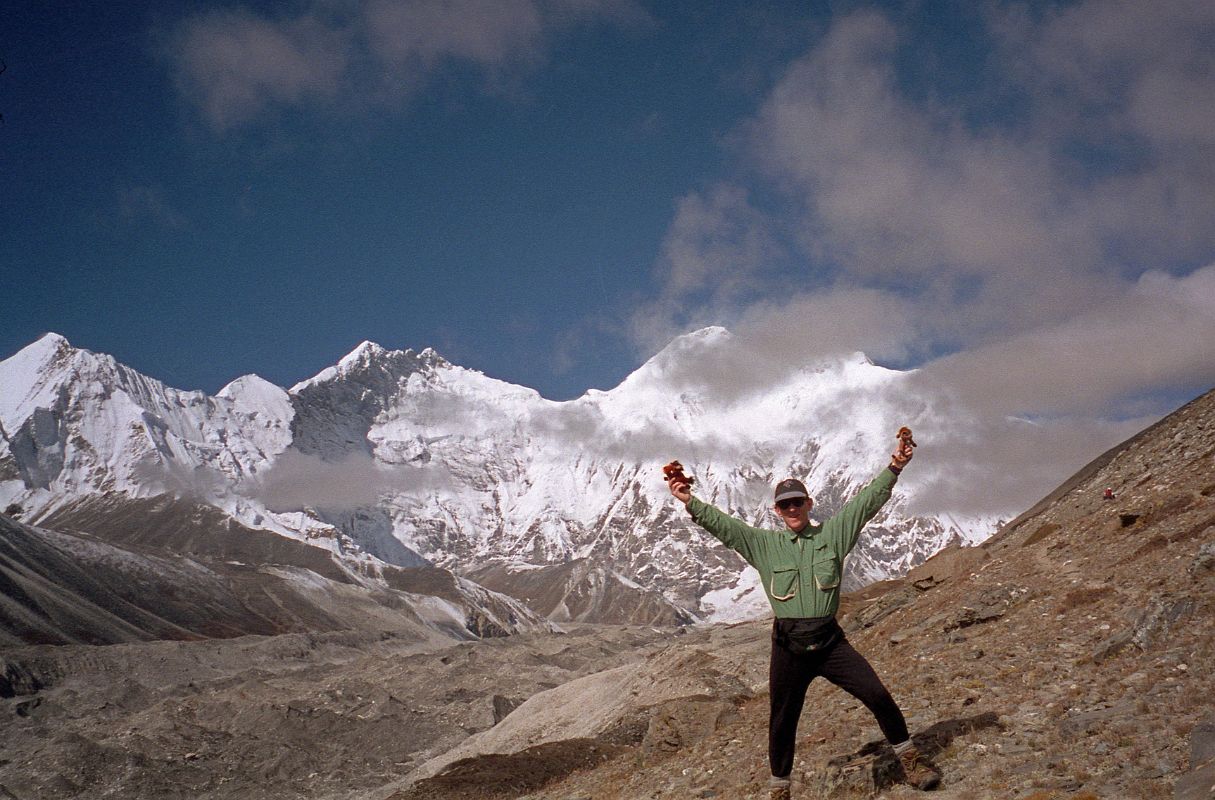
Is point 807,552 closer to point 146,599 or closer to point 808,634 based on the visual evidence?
point 808,634

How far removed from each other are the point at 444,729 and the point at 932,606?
5448 cm

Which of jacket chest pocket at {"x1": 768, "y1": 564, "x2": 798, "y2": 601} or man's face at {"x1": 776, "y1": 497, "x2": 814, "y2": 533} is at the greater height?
man's face at {"x1": 776, "y1": 497, "x2": 814, "y2": 533}

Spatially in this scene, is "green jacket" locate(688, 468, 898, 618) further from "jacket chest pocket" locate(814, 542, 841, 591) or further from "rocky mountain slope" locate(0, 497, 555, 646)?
"rocky mountain slope" locate(0, 497, 555, 646)

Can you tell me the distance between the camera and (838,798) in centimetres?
791

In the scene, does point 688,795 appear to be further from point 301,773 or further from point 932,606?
point 301,773

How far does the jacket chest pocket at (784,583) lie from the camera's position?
7.80 metres

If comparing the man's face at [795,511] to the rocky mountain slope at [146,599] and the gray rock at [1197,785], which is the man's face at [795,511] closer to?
the gray rock at [1197,785]

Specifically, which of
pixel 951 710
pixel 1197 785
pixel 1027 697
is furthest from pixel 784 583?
pixel 1027 697

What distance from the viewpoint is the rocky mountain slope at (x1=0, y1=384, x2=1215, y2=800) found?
793 cm

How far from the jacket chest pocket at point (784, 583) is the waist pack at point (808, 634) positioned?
23cm

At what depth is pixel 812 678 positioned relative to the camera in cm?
762

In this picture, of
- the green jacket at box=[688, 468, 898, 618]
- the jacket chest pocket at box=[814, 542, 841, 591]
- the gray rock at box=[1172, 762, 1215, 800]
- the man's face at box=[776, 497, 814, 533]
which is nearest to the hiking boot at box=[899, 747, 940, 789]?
the green jacket at box=[688, 468, 898, 618]

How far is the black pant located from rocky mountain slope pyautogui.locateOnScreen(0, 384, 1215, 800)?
53 centimetres

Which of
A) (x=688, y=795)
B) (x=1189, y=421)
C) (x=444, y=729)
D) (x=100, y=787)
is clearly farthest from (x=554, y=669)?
(x=688, y=795)
